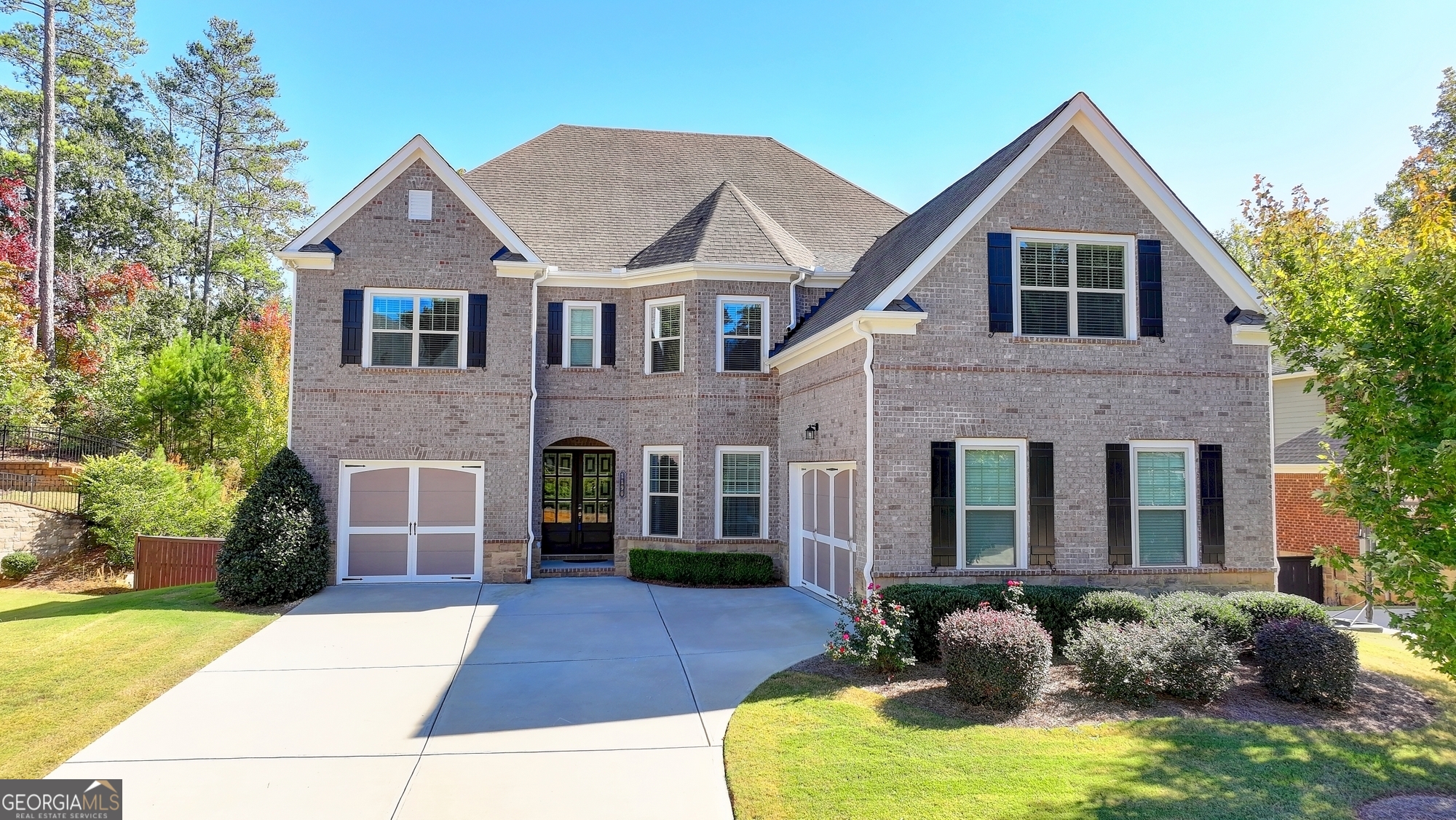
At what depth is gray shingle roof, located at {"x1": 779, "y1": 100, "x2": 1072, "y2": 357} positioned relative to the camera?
11.9 m

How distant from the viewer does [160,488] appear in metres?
19.7

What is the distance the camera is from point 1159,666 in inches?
325

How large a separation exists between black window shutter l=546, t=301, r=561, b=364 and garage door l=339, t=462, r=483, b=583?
279 cm

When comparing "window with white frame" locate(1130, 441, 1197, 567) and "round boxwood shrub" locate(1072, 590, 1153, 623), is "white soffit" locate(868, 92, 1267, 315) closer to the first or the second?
"window with white frame" locate(1130, 441, 1197, 567)

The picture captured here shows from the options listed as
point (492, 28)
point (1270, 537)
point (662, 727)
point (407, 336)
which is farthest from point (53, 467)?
point (1270, 537)

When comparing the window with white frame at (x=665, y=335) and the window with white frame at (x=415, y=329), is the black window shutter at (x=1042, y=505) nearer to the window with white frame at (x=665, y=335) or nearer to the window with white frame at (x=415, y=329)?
the window with white frame at (x=665, y=335)

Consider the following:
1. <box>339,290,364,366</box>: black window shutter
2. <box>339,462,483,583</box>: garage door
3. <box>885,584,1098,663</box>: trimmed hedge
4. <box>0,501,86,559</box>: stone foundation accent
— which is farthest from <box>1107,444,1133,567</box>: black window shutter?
<box>0,501,86,559</box>: stone foundation accent

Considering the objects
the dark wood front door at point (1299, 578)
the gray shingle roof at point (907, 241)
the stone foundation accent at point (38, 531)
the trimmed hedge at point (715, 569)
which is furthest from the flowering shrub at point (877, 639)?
the stone foundation accent at point (38, 531)

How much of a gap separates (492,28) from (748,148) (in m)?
7.98

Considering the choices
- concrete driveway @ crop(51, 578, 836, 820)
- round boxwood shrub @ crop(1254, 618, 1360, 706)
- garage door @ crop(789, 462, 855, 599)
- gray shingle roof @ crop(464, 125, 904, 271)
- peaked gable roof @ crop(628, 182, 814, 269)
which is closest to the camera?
concrete driveway @ crop(51, 578, 836, 820)

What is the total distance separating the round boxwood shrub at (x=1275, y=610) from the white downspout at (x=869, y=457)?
15.1 feet

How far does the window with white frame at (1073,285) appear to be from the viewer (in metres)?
11.9

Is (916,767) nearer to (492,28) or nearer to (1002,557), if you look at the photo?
(1002,557)
